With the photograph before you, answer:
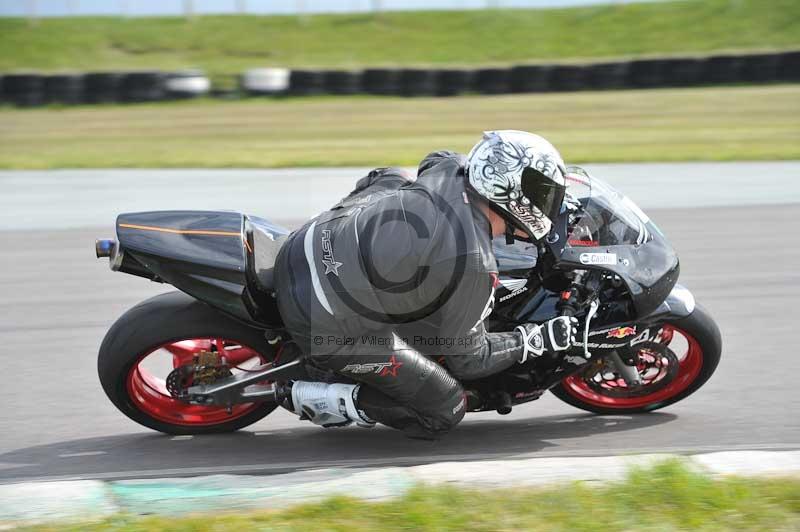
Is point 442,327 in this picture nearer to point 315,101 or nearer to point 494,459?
point 494,459

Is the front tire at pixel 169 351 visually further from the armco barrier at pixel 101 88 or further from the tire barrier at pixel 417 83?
the armco barrier at pixel 101 88

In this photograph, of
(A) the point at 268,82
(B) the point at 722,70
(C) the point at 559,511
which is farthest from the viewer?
(A) the point at 268,82

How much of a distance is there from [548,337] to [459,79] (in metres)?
16.6

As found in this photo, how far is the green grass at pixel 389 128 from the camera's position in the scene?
13273mm

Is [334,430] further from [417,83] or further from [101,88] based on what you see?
[101,88]

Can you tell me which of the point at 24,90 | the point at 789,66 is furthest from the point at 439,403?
the point at 789,66

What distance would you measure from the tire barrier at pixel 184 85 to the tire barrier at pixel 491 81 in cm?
553

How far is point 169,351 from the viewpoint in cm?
464

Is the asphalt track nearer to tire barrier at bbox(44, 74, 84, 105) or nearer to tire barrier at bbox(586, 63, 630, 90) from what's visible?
tire barrier at bbox(586, 63, 630, 90)

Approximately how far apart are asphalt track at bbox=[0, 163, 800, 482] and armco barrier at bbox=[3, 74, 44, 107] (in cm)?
1043

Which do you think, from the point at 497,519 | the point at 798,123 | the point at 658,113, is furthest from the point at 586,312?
the point at 658,113

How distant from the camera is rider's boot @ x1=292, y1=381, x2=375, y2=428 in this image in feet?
14.4

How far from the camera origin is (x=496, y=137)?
160 inches

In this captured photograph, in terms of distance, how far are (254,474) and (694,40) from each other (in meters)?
23.7
